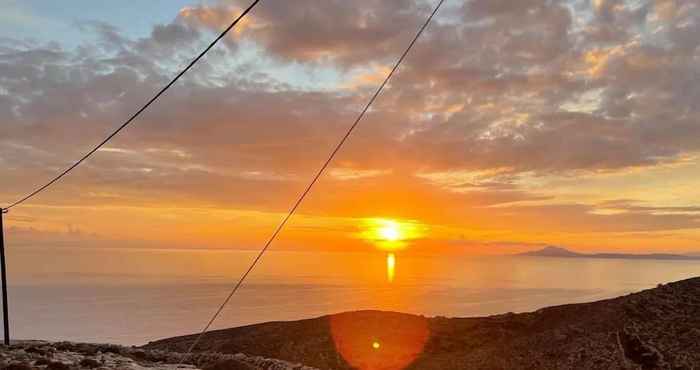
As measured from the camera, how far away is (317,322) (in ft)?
90.6

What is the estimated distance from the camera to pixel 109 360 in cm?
1661

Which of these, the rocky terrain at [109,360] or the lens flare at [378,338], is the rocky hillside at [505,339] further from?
the rocky terrain at [109,360]

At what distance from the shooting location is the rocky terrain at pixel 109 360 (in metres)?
13.9

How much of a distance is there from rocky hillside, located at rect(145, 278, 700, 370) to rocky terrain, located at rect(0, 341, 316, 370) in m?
4.23

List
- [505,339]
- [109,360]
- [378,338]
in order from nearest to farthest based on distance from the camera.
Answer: [109,360], [505,339], [378,338]

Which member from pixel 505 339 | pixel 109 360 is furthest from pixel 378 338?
pixel 109 360

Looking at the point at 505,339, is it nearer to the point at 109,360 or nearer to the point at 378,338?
the point at 378,338

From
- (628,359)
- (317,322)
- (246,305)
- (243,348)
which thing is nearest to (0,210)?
(243,348)

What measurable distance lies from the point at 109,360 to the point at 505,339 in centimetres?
1406

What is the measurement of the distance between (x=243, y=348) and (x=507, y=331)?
1104cm

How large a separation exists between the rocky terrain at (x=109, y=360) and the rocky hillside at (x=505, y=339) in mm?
4231

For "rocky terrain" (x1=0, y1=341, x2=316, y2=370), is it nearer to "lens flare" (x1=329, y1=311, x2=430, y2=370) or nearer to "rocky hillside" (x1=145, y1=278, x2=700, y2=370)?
"rocky hillside" (x1=145, y1=278, x2=700, y2=370)

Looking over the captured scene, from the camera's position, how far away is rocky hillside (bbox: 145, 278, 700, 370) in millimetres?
18531

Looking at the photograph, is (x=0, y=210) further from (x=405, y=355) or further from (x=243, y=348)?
(x=405, y=355)
